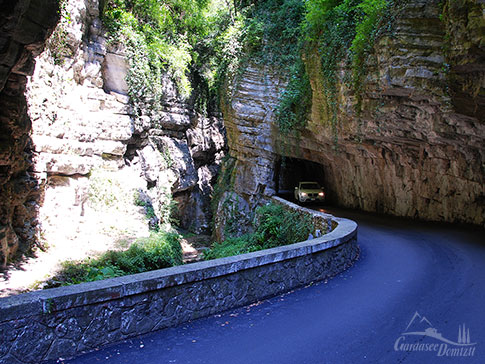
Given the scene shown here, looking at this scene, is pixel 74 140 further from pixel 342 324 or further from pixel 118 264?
pixel 342 324

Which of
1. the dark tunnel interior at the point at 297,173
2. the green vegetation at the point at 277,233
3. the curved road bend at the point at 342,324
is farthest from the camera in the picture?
the dark tunnel interior at the point at 297,173

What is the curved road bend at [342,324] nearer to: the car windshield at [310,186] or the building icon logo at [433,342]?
the building icon logo at [433,342]

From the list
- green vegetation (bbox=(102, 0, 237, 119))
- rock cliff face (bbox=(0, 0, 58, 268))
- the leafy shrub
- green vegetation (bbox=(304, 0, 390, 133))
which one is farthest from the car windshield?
rock cliff face (bbox=(0, 0, 58, 268))

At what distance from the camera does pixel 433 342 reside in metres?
4.34

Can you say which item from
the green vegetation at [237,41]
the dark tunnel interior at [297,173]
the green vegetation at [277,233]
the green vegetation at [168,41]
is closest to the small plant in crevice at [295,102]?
the green vegetation at [237,41]

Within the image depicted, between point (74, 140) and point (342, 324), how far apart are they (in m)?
14.3

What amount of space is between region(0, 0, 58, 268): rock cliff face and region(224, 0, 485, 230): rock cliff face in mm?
9386

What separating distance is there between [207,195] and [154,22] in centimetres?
1486

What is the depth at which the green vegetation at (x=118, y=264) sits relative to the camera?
8.90m

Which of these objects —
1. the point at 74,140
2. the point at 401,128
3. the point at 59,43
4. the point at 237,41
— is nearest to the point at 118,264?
the point at 74,140

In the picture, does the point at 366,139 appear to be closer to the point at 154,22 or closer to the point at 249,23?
the point at 249,23

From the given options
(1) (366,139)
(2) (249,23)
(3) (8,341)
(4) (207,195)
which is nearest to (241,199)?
(4) (207,195)

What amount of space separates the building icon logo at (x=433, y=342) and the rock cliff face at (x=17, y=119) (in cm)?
845

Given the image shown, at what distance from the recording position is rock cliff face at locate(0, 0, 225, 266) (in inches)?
358
